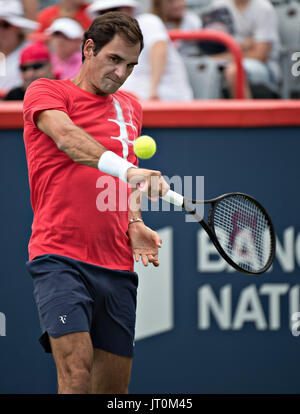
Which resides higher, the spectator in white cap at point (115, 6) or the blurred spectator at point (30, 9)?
the blurred spectator at point (30, 9)

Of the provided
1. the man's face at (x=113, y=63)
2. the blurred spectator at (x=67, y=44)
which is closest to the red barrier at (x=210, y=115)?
the blurred spectator at (x=67, y=44)

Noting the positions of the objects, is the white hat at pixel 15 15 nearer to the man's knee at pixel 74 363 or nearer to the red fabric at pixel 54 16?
the red fabric at pixel 54 16

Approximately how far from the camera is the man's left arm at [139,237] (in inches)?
127

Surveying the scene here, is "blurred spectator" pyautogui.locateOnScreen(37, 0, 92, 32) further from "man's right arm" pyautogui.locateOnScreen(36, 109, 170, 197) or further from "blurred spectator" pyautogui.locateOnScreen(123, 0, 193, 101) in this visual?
"man's right arm" pyautogui.locateOnScreen(36, 109, 170, 197)

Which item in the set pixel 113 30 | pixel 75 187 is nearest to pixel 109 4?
pixel 113 30

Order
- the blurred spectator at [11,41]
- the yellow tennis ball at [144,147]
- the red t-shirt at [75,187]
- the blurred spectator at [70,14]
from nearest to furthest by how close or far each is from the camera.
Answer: the yellow tennis ball at [144,147] < the red t-shirt at [75,187] < the blurred spectator at [11,41] < the blurred spectator at [70,14]

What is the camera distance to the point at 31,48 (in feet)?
17.3

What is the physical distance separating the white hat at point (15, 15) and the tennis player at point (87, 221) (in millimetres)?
2689

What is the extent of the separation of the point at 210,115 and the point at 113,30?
1.51 metres

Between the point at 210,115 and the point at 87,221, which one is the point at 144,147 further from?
the point at 210,115

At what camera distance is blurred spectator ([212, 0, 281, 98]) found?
18.9 feet

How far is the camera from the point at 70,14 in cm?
603
